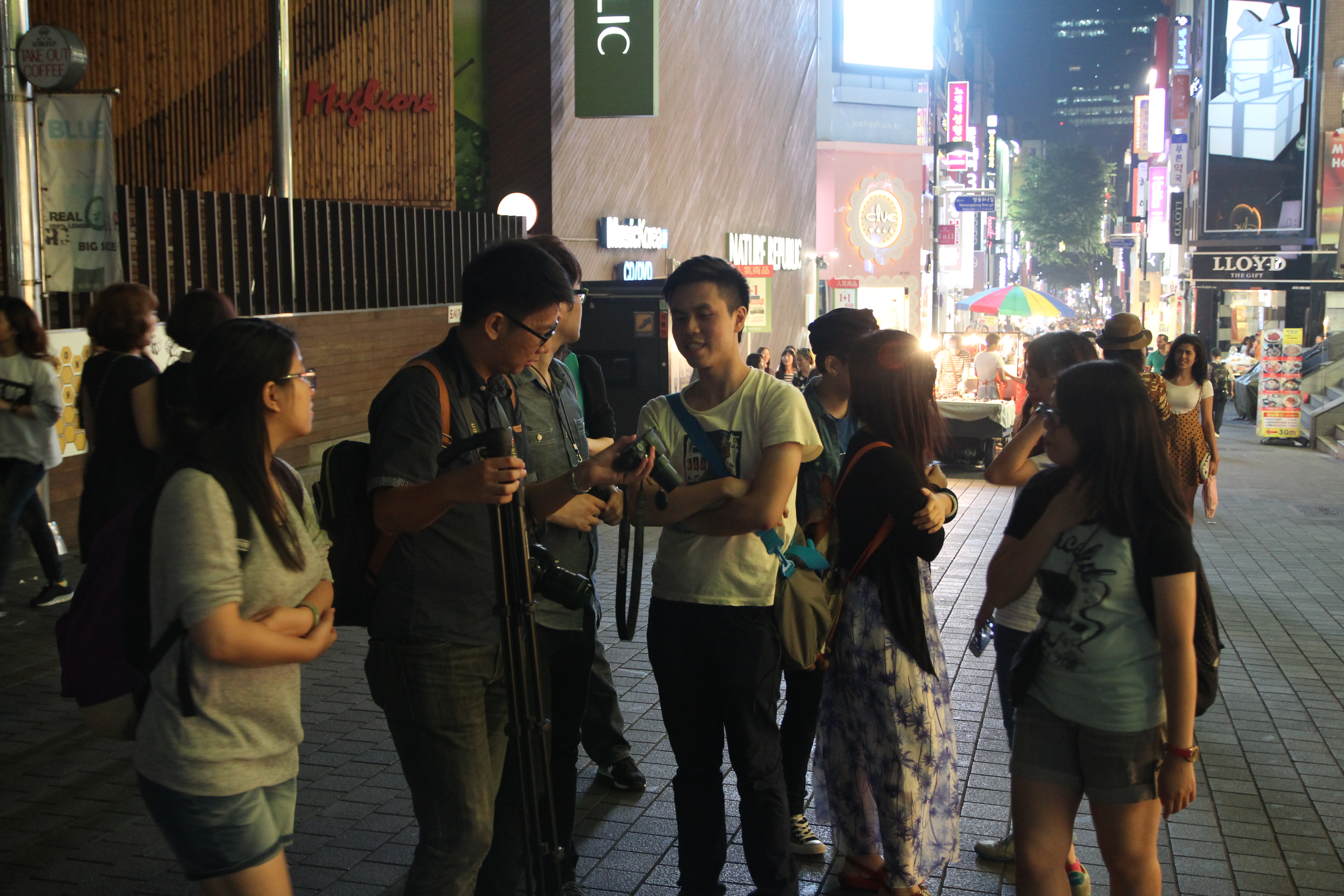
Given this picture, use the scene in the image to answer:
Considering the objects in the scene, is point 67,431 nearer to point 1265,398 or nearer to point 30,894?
point 30,894

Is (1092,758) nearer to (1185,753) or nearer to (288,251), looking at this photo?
(1185,753)

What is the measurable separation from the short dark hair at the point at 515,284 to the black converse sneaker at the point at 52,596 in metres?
6.07

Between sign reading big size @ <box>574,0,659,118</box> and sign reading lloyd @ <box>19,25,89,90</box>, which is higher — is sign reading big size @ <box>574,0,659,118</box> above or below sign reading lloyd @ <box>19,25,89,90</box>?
above

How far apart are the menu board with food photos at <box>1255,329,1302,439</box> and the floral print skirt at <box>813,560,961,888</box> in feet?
67.4

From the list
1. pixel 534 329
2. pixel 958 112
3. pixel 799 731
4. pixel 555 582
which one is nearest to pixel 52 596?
pixel 799 731

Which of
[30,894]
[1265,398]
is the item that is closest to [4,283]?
[30,894]

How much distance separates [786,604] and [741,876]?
45.8 inches

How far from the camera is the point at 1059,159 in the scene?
292 ft

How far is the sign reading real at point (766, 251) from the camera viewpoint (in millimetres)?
25141

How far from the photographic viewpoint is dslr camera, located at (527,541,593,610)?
282 cm

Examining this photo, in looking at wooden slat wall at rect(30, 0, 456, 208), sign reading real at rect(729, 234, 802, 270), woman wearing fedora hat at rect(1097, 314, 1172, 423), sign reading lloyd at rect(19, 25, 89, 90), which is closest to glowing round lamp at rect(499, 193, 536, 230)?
wooden slat wall at rect(30, 0, 456, 208)

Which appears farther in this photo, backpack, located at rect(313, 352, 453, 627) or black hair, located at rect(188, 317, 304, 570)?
backpack, located at rect(313, 352, 453, 627)

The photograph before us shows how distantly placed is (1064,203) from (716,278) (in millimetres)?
93935

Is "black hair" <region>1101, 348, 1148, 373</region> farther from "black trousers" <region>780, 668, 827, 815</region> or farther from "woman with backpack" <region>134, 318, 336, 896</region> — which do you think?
"woman with backpack" <region>134, 318, 336, 896</region>
